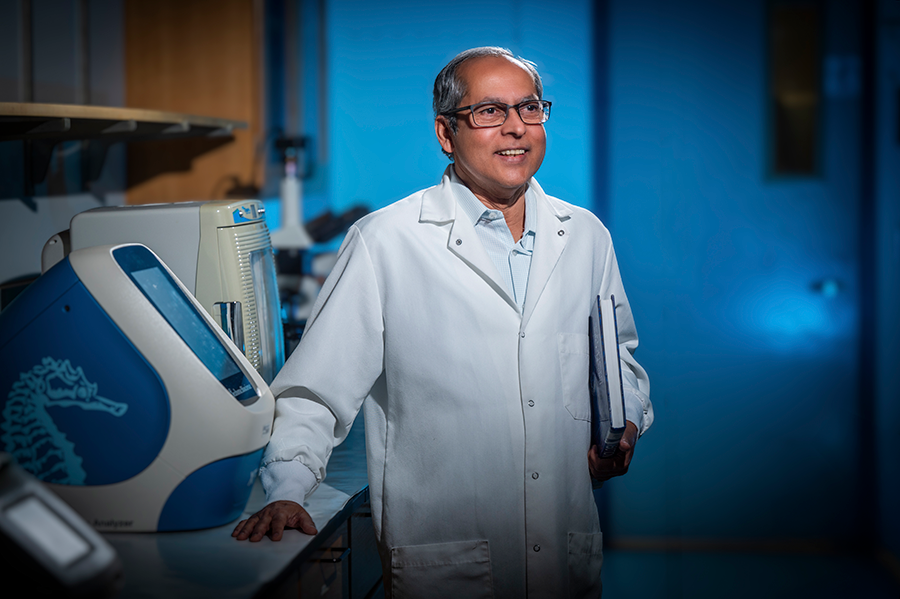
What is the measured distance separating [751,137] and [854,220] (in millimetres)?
518

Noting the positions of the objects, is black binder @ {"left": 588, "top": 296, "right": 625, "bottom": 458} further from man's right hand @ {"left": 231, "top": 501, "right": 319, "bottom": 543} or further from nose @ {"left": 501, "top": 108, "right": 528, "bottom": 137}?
man's right hand @ {"left": 231, "top": 501, "right": 319, "bottom": 543}

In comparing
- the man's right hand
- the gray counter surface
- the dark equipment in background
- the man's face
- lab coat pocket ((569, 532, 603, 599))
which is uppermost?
the man's face

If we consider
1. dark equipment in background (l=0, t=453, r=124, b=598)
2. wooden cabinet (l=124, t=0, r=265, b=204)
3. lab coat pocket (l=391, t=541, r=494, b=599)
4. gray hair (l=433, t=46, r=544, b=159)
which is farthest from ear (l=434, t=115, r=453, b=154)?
wooden cabinet (l=124, t=0, r=265, b=204)

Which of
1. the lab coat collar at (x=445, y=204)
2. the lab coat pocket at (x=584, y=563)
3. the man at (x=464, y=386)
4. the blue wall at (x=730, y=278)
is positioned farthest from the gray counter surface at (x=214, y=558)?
the blue wall at (x=730, y=278)

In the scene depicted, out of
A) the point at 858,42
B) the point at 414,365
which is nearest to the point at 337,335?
the point at 414,365

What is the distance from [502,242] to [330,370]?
36 centimetres

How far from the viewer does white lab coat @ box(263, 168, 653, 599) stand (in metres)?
1.07

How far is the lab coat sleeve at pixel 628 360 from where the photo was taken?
3.93 ft

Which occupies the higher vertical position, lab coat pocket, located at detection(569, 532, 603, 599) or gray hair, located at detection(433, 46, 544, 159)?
gray hair, located at detection(433, 46, 544, 159)

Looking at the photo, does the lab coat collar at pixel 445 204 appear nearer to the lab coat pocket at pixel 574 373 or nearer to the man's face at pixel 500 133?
the man's face at pixel 500 133

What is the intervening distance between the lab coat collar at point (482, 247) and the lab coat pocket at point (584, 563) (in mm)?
364

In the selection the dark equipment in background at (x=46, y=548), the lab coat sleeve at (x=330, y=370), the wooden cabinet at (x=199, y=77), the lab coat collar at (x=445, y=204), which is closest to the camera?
the dark equipment in background at (x=46, y=548)

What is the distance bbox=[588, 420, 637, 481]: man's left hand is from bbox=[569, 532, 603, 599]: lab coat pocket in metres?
0.10

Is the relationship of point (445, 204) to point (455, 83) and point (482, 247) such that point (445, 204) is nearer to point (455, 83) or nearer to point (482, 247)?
point (482, 247)
